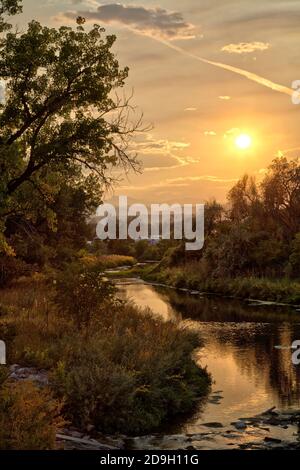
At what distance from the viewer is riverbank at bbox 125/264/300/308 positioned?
4688 cm

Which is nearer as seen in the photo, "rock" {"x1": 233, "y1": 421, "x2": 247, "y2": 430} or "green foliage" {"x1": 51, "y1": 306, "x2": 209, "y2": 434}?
"green foliage" {"x1": 51, "y1": 306, "x2": 209, "y2": 434}

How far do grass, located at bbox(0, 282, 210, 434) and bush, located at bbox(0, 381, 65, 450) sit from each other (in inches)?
34.9

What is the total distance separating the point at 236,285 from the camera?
171 ft

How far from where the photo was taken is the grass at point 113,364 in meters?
16.4

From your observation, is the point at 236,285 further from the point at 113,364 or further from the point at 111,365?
the point at 113,364

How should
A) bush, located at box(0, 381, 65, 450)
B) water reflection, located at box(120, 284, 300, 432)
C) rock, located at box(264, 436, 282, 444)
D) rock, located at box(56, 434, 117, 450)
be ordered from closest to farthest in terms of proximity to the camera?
1. bush, located at box(0, 381, 65, 450)
2. rock, located at box(56, 434, 117, 450)
3. rock, located at box(264, 436, 282, 444)
4. water reflection, located at box(120, 284, 300, 432)

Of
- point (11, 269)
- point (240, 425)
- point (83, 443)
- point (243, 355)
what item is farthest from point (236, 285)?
point (83, 443)

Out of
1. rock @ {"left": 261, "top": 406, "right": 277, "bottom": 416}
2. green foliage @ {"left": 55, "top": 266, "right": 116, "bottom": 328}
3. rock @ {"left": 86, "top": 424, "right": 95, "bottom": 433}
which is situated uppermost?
green foliage @ {"left": 55, "top": 266, "right": 116, "bottom": 328}

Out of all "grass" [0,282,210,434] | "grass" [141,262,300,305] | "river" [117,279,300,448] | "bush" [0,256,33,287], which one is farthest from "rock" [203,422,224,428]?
"grass" [141,262,300,305]

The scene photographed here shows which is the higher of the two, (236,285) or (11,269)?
(11,269)

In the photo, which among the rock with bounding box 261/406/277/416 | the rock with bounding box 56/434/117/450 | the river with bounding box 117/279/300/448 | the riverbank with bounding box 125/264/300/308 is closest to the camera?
the rock with bounding box 56/434/117/450

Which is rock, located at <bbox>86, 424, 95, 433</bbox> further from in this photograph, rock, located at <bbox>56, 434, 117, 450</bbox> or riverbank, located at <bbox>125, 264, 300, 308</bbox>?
riverbank, located at <bbox>125, 264, 300, 308</bbox>

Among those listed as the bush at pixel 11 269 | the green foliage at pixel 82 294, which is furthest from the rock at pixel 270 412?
Answer: the bush at pixel 11 269

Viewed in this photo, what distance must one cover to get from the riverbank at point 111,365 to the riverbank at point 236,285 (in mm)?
22280
